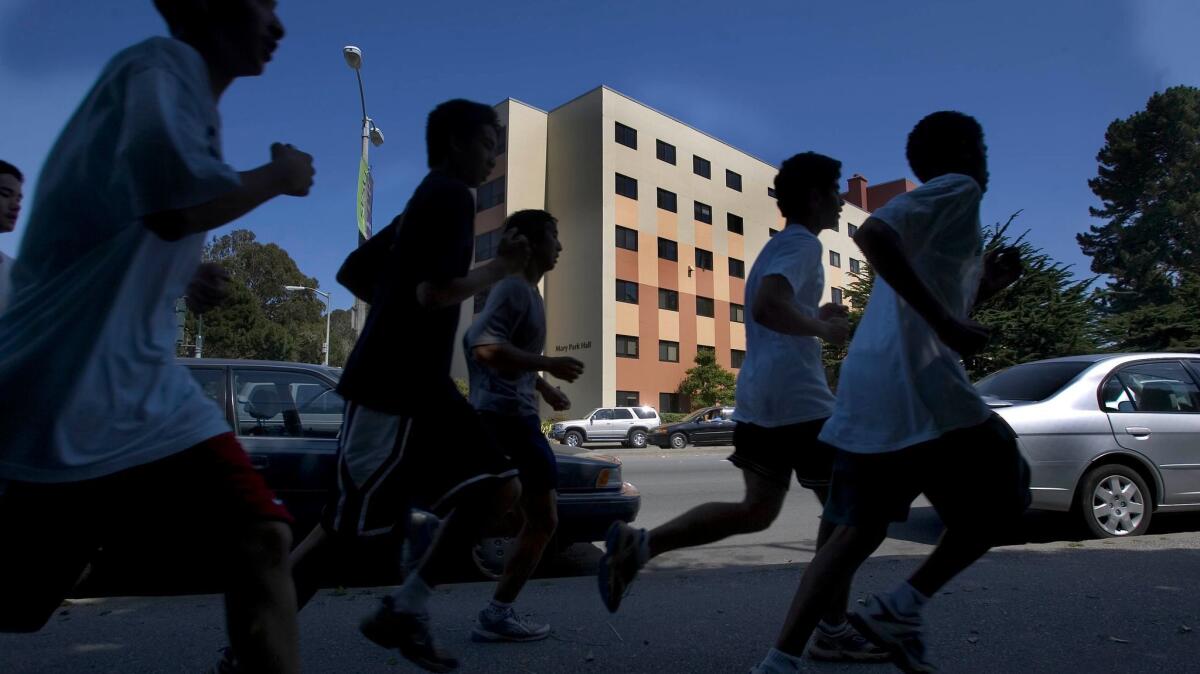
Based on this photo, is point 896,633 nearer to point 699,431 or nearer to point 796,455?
point 796,455

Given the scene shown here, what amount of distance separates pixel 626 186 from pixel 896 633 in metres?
35.1

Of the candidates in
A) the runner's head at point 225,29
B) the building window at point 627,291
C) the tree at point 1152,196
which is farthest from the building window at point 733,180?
the runner's head at point 225,29

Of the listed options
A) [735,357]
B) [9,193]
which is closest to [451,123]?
[9,193]

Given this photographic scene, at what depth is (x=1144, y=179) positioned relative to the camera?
52.2 meters

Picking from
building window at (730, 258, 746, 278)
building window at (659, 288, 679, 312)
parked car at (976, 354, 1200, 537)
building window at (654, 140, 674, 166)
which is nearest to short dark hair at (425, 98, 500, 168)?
parked car at (976, 354, 1200, 537)

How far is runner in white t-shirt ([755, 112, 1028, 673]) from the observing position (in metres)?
2.31

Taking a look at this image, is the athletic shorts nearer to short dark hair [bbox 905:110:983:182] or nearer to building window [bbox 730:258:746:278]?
short dark hair [bbox 905:110:983:182]

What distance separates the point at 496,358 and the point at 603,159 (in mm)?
33421

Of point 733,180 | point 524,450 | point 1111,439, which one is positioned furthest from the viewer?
point 733,180

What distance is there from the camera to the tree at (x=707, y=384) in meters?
37.0

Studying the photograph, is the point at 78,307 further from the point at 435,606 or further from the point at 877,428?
the point at 435,606

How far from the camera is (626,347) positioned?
35.8m

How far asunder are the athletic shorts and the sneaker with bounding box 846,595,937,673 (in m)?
1.24

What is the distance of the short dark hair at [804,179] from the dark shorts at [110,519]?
241cm
